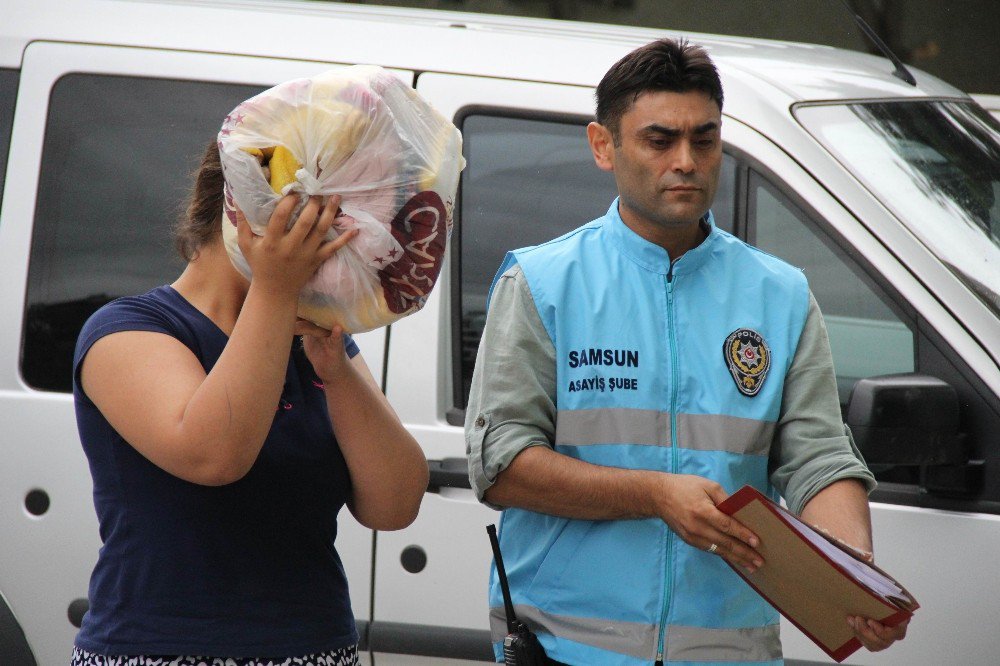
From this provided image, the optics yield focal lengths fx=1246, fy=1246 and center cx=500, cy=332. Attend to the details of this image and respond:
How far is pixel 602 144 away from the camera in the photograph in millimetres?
2281

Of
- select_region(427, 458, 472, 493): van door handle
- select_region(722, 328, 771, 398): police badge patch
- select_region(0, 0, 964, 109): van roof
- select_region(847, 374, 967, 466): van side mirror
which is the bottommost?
select_region(427, 458, 472, 493): van door handle

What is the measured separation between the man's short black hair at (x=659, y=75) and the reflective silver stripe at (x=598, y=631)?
83cm

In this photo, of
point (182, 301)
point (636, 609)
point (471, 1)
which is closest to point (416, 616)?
point (636, 609)

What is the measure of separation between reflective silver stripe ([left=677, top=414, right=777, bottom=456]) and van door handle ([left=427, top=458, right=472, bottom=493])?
0.93 meters

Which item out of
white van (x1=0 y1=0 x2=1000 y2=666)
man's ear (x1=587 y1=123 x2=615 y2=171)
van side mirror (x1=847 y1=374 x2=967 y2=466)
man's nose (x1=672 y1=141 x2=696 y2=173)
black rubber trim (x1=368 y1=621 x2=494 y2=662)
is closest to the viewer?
man's nose (x1=672 y1=141 x2=696 y2=173)

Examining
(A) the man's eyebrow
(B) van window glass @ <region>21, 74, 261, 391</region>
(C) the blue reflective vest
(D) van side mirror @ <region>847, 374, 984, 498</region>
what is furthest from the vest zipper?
(B) van window glass @ <region>21, 74, 261, 391</region>

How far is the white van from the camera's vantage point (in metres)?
2.74

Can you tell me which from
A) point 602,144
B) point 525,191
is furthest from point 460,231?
point 602,144

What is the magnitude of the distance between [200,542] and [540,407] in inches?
23.2

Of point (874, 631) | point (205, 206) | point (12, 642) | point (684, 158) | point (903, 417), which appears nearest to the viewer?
point (874, 631)

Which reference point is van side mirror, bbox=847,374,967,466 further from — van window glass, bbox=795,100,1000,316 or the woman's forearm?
the woman's forearm

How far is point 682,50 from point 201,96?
1.43m

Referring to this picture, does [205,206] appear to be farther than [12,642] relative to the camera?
No

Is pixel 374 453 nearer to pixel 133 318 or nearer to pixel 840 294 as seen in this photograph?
pixel 133 318
